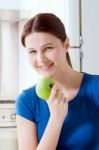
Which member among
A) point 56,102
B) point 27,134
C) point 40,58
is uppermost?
point 40,58

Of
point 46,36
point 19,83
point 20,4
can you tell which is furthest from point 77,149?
point 20,4

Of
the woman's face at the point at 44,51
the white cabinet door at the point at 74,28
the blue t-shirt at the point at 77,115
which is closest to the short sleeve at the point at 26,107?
the blue t-shirt at the point at 77,115

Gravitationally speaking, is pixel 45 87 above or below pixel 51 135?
above

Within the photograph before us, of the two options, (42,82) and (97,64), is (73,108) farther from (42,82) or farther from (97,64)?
(97,64)

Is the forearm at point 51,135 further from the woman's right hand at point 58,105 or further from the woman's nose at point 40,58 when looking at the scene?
the woman's nose at point 40,58

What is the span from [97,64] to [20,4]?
0.43 meters

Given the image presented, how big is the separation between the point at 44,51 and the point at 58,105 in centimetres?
14

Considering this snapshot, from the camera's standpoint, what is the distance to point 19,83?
1.40m

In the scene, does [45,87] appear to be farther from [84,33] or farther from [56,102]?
[84,33]

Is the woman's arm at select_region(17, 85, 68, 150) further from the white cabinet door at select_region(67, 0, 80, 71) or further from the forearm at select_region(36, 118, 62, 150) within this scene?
the white cabinet door at select_region(67, 0, 80, 71)

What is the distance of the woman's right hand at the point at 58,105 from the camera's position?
77 cm

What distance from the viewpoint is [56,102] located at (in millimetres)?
777

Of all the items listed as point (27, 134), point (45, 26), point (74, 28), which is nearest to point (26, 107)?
point (27, 134)

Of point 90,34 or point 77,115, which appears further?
point 90,34
